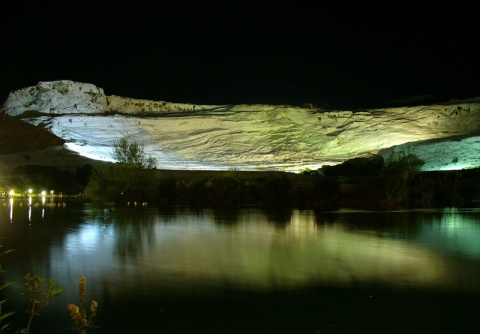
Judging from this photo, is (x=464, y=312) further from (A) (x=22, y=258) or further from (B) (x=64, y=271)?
(A) (x=22, y=258)

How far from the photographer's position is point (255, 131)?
69.1 meters

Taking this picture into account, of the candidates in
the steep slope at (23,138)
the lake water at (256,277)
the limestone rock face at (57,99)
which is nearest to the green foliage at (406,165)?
the lake water at (256,277)

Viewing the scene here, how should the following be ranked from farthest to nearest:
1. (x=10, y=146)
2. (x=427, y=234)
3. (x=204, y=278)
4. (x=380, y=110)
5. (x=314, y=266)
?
(x=380, y=110)
(x=10, y=146)
(x=427, y=234)
(x=314, y=266)
(x=204, y=278)

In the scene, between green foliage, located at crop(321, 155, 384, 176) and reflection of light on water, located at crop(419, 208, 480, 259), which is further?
green foliage, located at crop(321, 155, 384, 176)

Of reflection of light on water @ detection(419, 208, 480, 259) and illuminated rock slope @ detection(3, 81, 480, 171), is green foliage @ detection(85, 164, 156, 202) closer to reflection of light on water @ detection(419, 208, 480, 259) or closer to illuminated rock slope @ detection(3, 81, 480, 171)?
illuminated rock slope @ detection(3, 81, 480, 171)

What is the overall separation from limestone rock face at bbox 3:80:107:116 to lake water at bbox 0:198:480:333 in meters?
64.5

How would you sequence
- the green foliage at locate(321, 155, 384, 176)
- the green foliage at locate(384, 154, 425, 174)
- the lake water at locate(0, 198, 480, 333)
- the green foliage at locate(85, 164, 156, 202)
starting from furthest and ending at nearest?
the green foliage at locate(321, 155, 384, 176) < the green foliage at locate(384, 154, 425, 174) < the green foliage at locate(85, 164, 156, 202) < the lake water at locate(0, 198, 480, 333)

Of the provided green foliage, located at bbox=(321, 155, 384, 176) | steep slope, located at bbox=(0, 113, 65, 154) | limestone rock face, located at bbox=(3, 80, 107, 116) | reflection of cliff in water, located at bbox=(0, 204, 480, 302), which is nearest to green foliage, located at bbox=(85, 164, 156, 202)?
green foliage, located at bbox=(321, 155, 384, 176)

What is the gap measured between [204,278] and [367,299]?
281 centimetres

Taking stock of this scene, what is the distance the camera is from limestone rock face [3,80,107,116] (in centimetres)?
7862

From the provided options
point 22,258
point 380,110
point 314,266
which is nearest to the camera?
point 314,266

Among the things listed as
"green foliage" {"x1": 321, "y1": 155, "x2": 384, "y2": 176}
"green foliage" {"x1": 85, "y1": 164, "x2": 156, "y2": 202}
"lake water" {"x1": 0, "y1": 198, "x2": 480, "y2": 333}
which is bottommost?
"lake water" {"x1": 0, "y1": 198, "x2": 480, "y2": 333}

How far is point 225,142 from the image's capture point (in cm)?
6562

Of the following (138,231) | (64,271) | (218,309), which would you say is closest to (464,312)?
(218,309)
